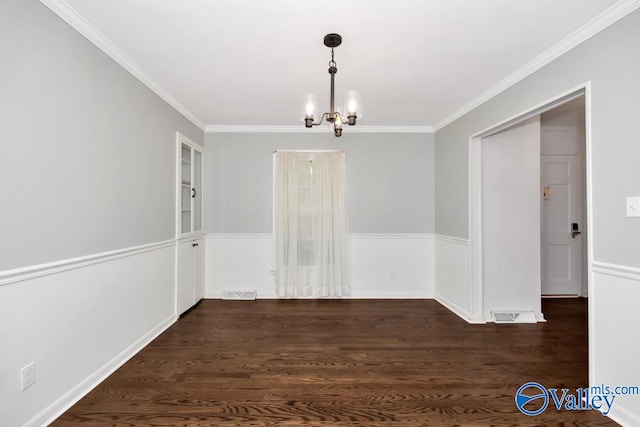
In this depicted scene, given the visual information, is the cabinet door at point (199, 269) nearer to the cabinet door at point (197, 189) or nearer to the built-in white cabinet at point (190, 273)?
the built-in white cabinet at point (190, 273)

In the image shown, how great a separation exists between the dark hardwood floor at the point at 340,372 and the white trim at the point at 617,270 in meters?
0.89

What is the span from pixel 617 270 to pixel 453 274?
84.5 inches

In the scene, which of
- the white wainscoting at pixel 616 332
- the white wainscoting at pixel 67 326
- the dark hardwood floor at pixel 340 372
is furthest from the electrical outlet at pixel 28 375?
the white wainscoting at pixel 616 332

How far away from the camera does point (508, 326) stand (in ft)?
11.4

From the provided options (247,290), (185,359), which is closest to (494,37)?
(185,359)

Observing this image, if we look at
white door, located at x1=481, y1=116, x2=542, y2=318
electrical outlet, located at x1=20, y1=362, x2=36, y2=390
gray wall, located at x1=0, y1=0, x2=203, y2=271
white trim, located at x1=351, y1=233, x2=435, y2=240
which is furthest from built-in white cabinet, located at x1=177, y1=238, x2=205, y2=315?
white door, located at x1=481, y1=116, x2=542, y2=318

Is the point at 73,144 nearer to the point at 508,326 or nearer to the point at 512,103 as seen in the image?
the point at 512,103

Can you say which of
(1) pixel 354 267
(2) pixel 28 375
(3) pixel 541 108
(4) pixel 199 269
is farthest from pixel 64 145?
(1) pixel 354 267

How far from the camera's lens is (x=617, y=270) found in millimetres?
1913

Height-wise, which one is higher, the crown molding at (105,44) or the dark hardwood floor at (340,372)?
the crown molding at (105,44)

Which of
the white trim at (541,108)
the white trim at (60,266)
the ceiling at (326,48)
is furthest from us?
the white trim at (541,108)

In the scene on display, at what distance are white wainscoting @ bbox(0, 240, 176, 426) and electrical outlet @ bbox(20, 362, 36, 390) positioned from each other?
2cm

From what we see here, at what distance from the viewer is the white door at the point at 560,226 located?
463 centimetres

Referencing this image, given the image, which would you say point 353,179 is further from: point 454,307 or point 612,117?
point 612,117
